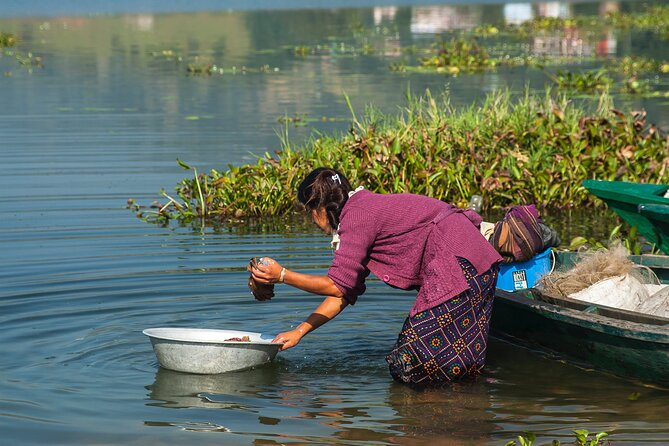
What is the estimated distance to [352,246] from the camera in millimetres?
5516

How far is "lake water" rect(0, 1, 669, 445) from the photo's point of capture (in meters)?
5.61

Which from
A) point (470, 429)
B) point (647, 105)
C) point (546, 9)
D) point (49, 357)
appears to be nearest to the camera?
point (470, 429)

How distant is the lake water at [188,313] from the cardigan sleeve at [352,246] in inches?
29.0

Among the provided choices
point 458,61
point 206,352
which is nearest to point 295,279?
point 206,352

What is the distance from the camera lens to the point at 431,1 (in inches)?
2303

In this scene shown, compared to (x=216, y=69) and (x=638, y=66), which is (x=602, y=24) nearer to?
(x=638, y=66)

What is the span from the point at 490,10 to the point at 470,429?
4449 centimetres

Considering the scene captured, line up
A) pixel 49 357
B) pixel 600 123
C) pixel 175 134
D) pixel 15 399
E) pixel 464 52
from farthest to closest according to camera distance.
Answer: pixel 464 52 < pixel 175 134 < pixel 600 123 < pixel 49 357 < pixel 15 399

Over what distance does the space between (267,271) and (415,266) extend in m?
0.77

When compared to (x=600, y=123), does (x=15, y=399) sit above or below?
below

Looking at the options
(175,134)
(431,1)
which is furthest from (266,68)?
(431,1)

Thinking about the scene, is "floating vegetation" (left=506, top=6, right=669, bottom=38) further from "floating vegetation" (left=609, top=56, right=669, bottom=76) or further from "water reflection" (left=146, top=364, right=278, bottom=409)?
"water reflection" (left=146, top=364, right=278, bottom=409)

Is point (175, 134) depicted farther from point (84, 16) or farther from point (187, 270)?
point (84, 16)

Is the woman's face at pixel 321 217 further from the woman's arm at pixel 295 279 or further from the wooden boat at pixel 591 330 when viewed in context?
the wooden boat at pixel 591 330
